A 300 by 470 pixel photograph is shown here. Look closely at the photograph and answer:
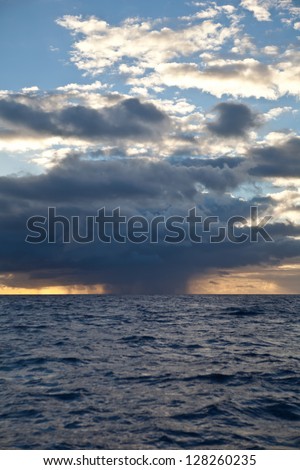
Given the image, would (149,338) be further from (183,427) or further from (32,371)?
(183,427)

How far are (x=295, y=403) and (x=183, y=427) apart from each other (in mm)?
4814

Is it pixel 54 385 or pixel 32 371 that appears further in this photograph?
A: pixel 32 371

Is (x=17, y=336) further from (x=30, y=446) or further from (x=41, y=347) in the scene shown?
(x=30, y=446)

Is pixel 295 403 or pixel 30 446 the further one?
pixel 295 403

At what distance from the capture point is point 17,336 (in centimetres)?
3116

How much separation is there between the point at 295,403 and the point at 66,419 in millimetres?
7672

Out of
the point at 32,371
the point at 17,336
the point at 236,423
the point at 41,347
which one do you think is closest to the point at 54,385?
the point at 32,371

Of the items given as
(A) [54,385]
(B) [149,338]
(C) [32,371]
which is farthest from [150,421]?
(B) [149,338]

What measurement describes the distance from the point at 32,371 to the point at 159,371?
5672mm

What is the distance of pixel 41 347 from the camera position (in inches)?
977
